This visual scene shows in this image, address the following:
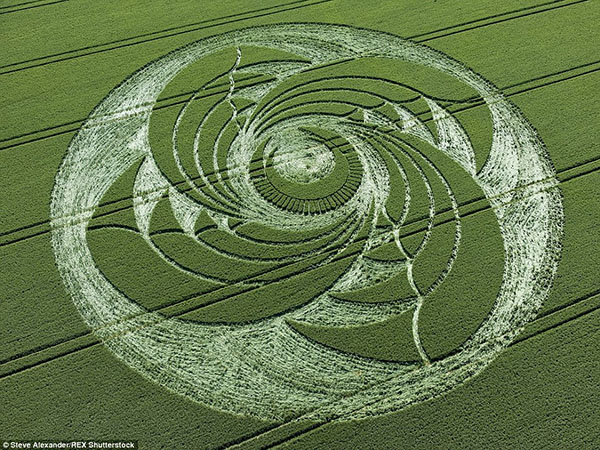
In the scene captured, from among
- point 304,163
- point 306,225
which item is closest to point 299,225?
point 306,225

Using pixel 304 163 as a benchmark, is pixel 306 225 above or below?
below

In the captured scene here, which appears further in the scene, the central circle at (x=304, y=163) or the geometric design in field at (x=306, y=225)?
the central circle at (x=304, y=163)

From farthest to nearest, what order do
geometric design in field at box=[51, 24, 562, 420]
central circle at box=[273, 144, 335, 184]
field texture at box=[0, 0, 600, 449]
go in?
central circle at box=[273, 144, 335, 184] → geometric design in field at box=[51, 24, 562, 420] → field texture at box=[0, 0, 600, 449]

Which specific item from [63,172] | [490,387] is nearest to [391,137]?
[490,387]

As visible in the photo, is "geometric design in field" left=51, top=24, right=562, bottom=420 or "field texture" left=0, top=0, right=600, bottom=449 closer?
"field texture" left=0, top=0, right=600, bottom=449

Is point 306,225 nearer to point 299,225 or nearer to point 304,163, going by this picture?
point 299,225

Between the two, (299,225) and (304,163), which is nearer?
(299,225)
